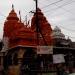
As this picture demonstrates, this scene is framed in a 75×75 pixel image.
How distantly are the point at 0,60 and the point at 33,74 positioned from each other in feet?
38.1

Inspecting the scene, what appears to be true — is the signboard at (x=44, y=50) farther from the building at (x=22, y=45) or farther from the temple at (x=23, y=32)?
the temple at (x=23, y=32)

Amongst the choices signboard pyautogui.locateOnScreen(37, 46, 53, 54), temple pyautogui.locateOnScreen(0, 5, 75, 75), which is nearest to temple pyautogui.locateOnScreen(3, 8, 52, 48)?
temple pyautogui.locateOnScreen(0, 5, 75, 75)

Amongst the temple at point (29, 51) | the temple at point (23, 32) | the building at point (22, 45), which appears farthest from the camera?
the temple at point (23, 32)

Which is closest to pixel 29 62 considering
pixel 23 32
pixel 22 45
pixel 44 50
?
pixel 22 45

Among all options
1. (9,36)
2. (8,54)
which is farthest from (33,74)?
(9,36)

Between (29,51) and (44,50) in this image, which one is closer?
(44,50)

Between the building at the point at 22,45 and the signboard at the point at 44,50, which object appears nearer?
the signboard at the point at 44,50

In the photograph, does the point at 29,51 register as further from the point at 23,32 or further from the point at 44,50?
the point at 44,50

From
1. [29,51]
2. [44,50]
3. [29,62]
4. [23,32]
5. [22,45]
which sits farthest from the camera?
[23,32]

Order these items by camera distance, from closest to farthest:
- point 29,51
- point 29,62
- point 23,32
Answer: point 29,62 < point 29,51 < point 23,32

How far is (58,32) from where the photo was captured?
2304 inches

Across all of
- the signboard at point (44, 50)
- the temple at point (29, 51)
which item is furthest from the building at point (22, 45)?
the signboard at point (44, 50)

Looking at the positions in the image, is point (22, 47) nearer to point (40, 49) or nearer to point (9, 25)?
point (40, 49)

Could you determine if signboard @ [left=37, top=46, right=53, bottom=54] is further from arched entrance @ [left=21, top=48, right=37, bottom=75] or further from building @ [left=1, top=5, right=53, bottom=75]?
arched entrance @ [left=21, top=48, right=37, bottom=75]
